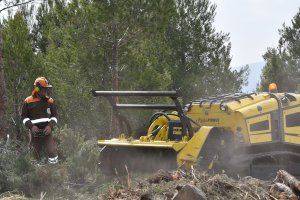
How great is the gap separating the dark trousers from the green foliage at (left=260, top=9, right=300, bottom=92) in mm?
22215

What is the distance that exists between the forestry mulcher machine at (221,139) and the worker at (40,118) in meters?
0.96

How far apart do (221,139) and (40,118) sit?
326 cm

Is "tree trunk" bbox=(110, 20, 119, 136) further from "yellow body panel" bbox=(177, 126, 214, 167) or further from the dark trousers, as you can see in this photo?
"yellow body panel" bbox=(177, 126, 214, 167)

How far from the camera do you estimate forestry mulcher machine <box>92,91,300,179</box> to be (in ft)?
28.1

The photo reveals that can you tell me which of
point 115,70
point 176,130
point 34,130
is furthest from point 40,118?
point 115,70

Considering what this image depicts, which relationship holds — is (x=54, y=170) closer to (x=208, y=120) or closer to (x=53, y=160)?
(x=53, y=160)

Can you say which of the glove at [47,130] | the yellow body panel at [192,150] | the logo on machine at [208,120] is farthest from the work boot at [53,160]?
the logo on machine at [208,120]

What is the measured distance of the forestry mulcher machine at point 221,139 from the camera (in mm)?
8562

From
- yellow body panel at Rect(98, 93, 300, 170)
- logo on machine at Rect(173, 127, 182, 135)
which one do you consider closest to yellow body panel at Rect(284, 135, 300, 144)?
yellow body panel at Rect(98, 93, 300, 170)

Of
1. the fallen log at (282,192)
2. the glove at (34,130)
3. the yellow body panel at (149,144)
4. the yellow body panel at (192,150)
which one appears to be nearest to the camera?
the fallen log at (282,192)

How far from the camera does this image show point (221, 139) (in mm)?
8898

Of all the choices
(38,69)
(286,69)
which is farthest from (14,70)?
(286,69)

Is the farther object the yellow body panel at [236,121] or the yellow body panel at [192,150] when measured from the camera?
the yellow body panel at [236,121]

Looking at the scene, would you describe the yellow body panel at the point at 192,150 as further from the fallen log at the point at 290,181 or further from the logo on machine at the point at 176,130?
the fallen log at the point at 290,181
